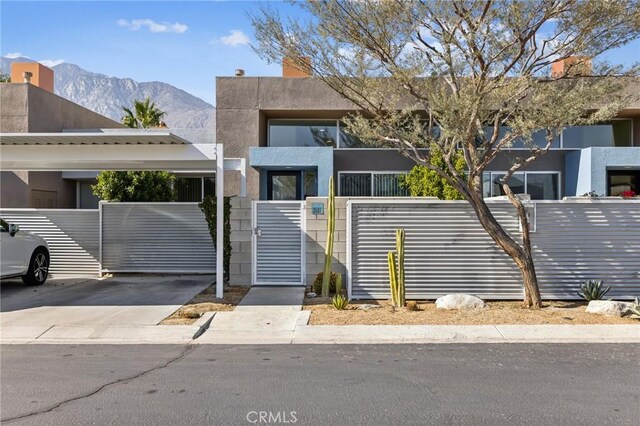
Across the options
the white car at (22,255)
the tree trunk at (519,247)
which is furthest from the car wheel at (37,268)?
the tree trunk at (519,247)

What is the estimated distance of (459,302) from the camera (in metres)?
10.2

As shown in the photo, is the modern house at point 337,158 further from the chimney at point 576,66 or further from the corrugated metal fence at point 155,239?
the chimney at point 576,66

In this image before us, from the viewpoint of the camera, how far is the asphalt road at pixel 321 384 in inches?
199

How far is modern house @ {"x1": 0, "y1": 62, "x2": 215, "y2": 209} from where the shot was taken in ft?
62.9

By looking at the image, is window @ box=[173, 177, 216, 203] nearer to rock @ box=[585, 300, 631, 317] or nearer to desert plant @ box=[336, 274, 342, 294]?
desert plant @ box=[336, 274, 342, 294]

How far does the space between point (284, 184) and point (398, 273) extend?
28.6 ft

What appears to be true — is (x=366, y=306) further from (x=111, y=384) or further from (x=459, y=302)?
(x=111, y=384)

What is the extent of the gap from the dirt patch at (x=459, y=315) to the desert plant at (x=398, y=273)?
0.23 metres

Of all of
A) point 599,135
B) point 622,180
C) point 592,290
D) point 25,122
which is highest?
point 25,122

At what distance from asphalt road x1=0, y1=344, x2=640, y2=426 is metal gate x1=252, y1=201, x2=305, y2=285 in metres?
4.85

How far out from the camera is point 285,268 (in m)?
12.7

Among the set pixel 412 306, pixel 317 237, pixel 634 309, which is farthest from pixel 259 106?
pixel 634 309

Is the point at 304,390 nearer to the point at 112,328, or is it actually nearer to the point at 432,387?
the point at 432,387

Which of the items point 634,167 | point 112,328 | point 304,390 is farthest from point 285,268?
point 634,167
